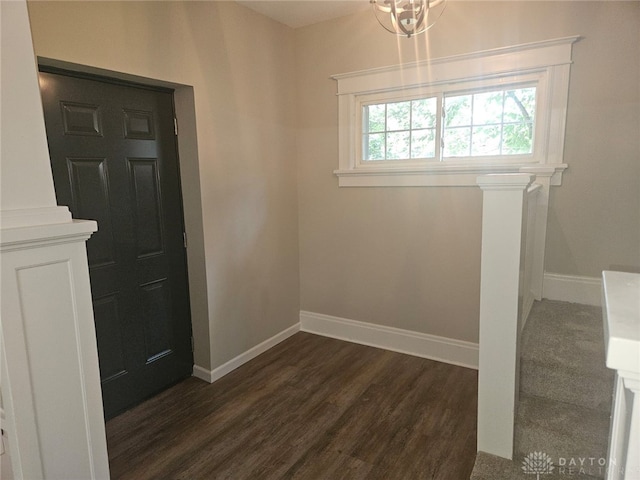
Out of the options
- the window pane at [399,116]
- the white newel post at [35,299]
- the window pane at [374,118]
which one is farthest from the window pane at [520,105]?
the white newel post at [35,299]

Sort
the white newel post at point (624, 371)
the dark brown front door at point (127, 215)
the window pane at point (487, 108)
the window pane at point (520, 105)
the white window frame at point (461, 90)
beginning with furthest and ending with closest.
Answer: the window pane at point (487, 108) < the window pane at point (520, 105) < the white window frame at point (461, 90) < the dark brown front door at point (127, 215) < the white newel post at point (624, 371)

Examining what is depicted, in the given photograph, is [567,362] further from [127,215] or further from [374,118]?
[127,215]

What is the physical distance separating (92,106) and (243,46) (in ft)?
4.02

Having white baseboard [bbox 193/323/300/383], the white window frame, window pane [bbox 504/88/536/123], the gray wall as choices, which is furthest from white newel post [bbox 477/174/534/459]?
white baseboard [bbox 193/323/300/383]

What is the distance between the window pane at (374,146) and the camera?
10.8 ft

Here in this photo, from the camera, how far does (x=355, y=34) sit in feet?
10.4

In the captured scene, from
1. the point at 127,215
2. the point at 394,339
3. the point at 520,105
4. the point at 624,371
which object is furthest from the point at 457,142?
the point at 624,371

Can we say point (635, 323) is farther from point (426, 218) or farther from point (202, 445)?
point (426, 218)

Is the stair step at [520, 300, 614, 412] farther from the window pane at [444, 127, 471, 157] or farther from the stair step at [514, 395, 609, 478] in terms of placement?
the window pane at [444, 127, 471, 157]

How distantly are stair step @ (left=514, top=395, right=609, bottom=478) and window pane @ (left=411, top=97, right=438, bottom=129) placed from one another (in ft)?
6.70

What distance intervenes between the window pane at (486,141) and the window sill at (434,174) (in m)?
0.14

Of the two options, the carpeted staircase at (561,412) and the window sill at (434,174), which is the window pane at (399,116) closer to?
the window sill at (434,174)

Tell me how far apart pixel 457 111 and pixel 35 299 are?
281 centimetres

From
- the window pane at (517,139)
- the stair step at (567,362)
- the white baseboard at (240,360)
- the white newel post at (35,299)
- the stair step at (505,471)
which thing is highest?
the window pane at (517,139)
